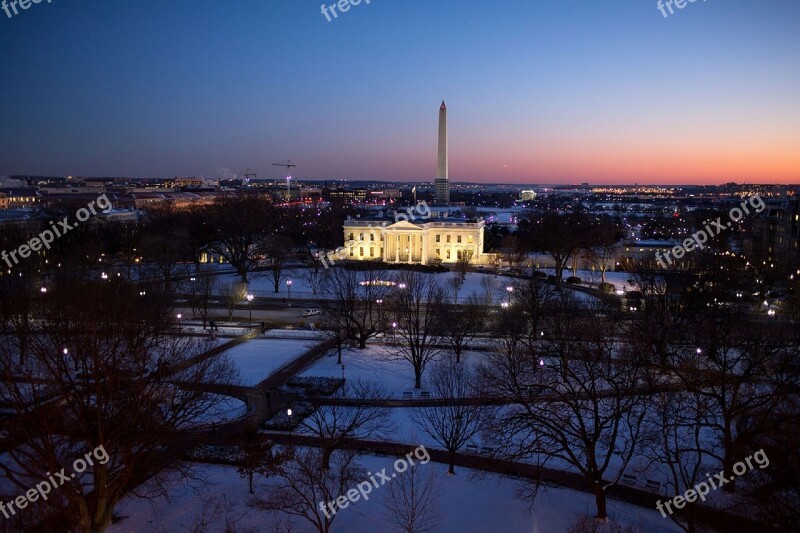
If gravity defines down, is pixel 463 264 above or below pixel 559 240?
below

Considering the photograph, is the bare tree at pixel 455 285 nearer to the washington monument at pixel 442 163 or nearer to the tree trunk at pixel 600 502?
the tree trunk at pixel 600 502

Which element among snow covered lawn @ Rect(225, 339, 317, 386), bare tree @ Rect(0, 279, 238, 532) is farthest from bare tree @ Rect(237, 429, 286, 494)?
snow covered lawn @ Rect(225, 339, 317, 386)

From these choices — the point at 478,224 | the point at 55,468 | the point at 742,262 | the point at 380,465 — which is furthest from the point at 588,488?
the point at 478,224

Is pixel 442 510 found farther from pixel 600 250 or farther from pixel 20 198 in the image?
pixel 20 198

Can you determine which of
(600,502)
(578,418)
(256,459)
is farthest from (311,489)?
(600,502)

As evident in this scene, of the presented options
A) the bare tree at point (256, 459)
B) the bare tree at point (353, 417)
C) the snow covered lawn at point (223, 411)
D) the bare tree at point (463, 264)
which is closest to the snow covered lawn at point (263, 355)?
the snow covered lawn at point (223, 411)

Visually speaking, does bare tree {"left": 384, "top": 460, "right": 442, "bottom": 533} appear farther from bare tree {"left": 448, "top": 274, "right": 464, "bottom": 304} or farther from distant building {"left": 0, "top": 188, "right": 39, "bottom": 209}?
distant building {"left": 0, "top": 188, "right": 39, "bottom": 209}

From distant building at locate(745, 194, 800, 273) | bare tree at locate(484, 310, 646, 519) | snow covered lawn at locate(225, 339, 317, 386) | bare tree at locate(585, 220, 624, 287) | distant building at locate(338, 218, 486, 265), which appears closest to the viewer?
bare tree at locate(484, 310, 646, 519)
